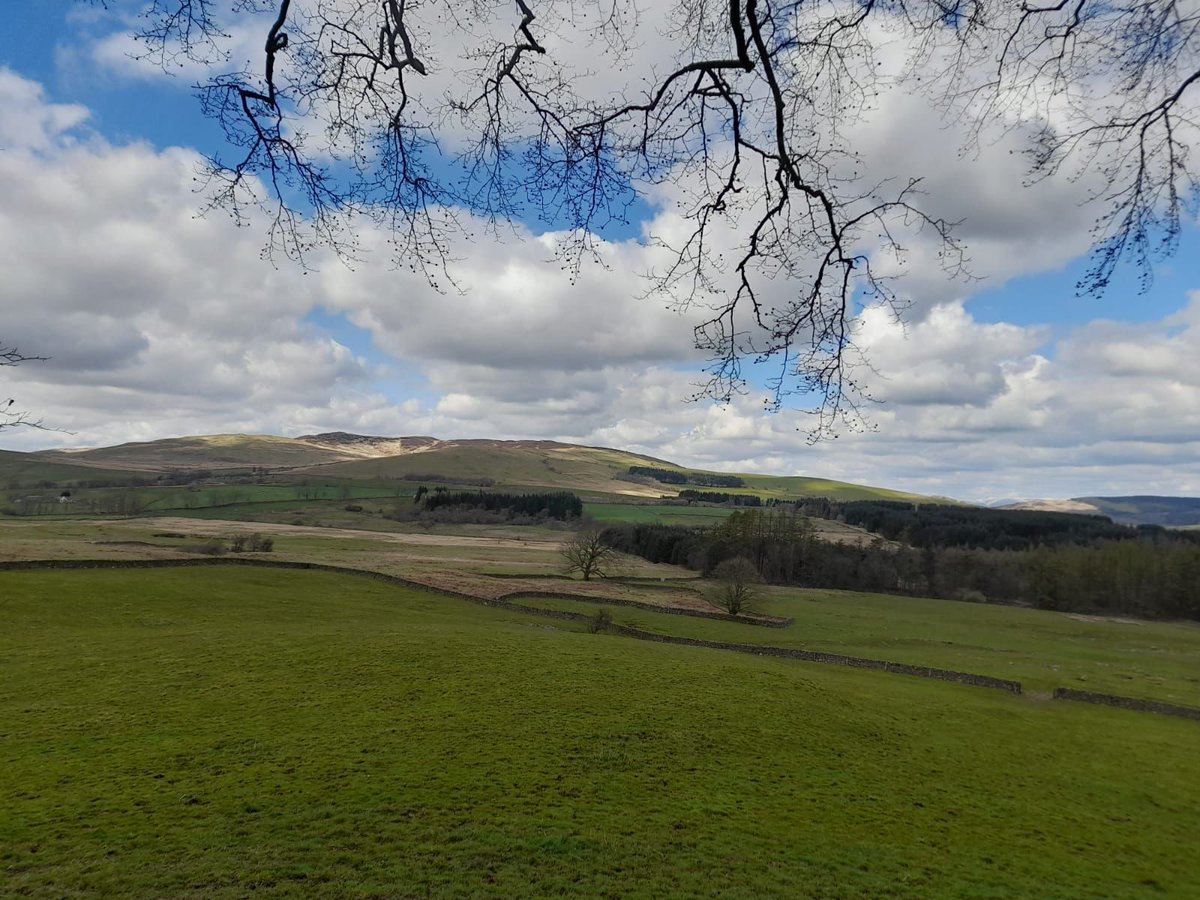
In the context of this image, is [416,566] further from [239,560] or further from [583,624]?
[583,624]

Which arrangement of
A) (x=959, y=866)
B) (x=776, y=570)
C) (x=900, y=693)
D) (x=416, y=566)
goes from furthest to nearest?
1. (x=776, y=570)
2. (x=416, y=566)
3. (x=900, y=693)
4. (x=959, y=866)

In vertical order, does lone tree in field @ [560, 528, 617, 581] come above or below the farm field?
above

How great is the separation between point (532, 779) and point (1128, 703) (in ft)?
129

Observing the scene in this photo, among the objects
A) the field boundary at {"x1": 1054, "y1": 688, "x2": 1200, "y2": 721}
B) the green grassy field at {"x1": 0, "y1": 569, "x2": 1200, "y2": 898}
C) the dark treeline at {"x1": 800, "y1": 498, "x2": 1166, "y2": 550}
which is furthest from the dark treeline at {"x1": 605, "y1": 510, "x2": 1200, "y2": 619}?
the green grassy field at {"x1": 0, "y1": 569, "x2": 1200, "y2": 898}

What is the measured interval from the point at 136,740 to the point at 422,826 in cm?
997

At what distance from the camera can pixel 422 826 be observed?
45.0 ft

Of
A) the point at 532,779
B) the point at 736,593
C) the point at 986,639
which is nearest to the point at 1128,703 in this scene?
the point at 986,639

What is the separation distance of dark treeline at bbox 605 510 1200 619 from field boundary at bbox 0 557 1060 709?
180 ft

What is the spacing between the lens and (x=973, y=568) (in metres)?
116

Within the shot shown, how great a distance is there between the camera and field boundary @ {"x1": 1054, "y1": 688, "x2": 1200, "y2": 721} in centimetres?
3648

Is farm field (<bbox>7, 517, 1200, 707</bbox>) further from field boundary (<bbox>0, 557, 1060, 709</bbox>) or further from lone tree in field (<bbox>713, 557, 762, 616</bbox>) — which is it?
field boundary (<bbox>0, 557, 1060, 709</bbox>)

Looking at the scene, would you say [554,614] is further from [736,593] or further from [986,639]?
[986,639]

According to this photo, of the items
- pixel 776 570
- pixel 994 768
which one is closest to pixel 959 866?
pixel 994 768

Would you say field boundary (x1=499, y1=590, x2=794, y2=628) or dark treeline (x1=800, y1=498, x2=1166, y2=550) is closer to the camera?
field boundary (x1=499, y1=590, x2=794, y2=628)
